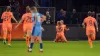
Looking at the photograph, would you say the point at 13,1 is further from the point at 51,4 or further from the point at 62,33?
the point at 62,33

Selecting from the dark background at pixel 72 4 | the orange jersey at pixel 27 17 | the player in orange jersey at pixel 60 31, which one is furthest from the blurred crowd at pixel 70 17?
the orange jersey at pixel 27 17

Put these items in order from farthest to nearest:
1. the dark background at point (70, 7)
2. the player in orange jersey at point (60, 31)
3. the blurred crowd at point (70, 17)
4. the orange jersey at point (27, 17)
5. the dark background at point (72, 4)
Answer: the dark background at point (72, 4), the blurred crowd at point (70, 17), the dark background at point (70, 7), the player in orange jersey at point (60, 31), the orange jersey at point (27, 17)

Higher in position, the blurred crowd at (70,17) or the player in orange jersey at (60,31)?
the blurred crowd at (70,17)

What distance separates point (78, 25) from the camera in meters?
33.3

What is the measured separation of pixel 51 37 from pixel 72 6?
28.8 ft

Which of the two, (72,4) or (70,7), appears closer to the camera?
(70,7)

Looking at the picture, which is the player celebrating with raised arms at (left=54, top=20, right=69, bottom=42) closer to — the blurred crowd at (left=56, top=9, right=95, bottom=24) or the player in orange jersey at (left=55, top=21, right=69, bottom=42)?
the player in orange jersey at (left=55, top=21, right=69, bottom=42)

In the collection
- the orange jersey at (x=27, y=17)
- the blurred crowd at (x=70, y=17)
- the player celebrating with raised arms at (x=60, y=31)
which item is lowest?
the player celebrating with raised arms at (x=60, y=31)

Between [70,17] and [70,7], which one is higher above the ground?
[70,7]

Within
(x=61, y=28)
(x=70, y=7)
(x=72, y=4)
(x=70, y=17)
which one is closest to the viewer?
(x=61, y=28)

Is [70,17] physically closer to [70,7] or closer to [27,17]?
[70,7]

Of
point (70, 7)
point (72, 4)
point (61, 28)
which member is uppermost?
point (72, 4)

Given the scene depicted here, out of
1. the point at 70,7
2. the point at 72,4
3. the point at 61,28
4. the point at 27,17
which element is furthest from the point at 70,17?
the point at 27,17

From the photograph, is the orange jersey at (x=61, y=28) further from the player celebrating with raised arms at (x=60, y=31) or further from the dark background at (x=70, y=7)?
the dark background at (x=70, y=7)
